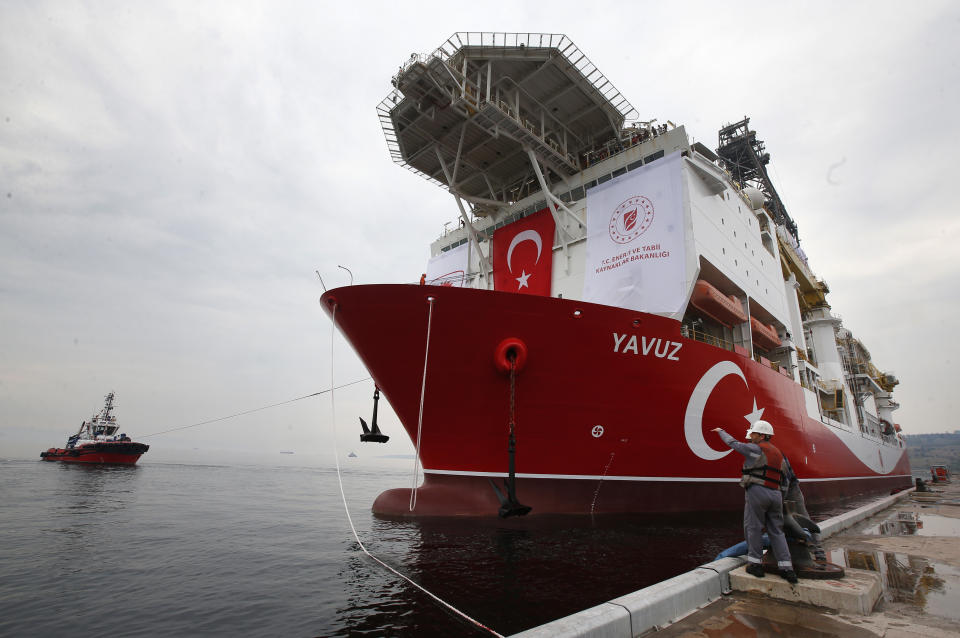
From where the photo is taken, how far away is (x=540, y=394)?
8.25 metres

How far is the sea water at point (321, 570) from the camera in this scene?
454 cm

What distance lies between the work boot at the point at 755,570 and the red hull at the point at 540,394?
15.1 feet

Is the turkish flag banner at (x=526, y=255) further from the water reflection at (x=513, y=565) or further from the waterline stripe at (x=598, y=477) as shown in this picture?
the water reflection at (x=513, y=565)

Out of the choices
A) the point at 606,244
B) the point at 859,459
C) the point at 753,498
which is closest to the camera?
the point at 753,498

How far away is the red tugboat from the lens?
1358 inches

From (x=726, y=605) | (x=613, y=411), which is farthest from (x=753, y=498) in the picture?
(x=613, y=411)

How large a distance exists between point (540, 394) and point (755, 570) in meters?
4.67

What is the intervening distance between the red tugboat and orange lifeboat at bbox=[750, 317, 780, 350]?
4070 centimetres

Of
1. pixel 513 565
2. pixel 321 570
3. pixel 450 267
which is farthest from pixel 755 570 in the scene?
pixel 450 267

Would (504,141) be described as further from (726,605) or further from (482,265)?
(726,605)

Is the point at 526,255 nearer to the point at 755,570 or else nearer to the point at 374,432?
the point at 374,432

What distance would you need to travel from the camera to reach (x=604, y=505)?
8.93 m

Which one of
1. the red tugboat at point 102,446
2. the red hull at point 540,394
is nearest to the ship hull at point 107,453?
the red tugboat at point 102,446

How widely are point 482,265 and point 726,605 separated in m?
13.1
